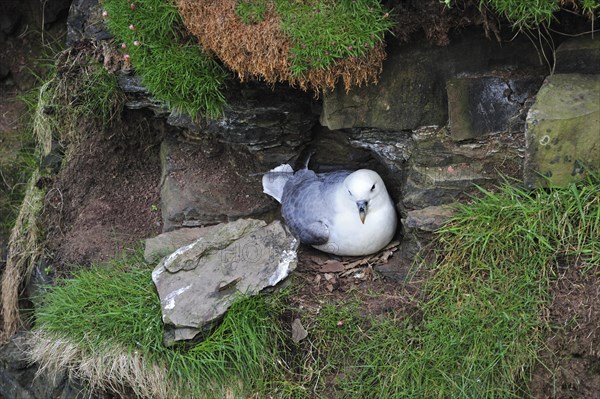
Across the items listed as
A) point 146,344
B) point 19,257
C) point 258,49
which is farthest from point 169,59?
point 19,257

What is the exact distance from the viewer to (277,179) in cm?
483

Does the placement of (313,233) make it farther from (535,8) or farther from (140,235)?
(535,8)

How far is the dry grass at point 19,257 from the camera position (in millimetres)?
5246

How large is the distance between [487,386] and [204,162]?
2.44 meters

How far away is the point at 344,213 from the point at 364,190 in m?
0.20

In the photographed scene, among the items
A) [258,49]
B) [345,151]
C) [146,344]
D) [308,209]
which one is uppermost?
[258,49]

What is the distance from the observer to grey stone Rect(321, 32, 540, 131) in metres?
3.87

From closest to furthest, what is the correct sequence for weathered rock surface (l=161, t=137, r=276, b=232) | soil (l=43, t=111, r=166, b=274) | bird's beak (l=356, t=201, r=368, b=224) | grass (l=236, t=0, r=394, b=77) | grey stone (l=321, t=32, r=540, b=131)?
grass (l=236, t=0, r=394, b=77) → grey stone (l=321, t=32, r=540, b=131) → bird's beak (l=356, t=201, r=368, b=224) → weathered rock surface (l=161, t=137, r=276, b=232) → soil (l=43, t=111, r=166, b=274)

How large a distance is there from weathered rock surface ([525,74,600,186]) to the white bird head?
Answer: 913mm

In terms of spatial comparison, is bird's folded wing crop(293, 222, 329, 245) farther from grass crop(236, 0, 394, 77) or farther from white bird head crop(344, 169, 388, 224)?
grass crop(236, 0, 394, 77)

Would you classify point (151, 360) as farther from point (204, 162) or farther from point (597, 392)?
point (597, 392)

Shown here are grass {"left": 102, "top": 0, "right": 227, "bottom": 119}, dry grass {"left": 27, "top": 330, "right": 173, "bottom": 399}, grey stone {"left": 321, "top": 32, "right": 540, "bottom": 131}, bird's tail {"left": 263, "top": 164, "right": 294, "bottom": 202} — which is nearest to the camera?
grey stone {"left": 321, "top": 32, "right": 540, "bottom": 131}

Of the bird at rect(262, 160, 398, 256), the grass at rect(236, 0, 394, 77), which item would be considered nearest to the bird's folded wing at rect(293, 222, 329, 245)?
the bird at rect(262, 160, 398, 256)

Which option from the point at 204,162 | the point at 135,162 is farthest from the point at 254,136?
the point at 135,162
